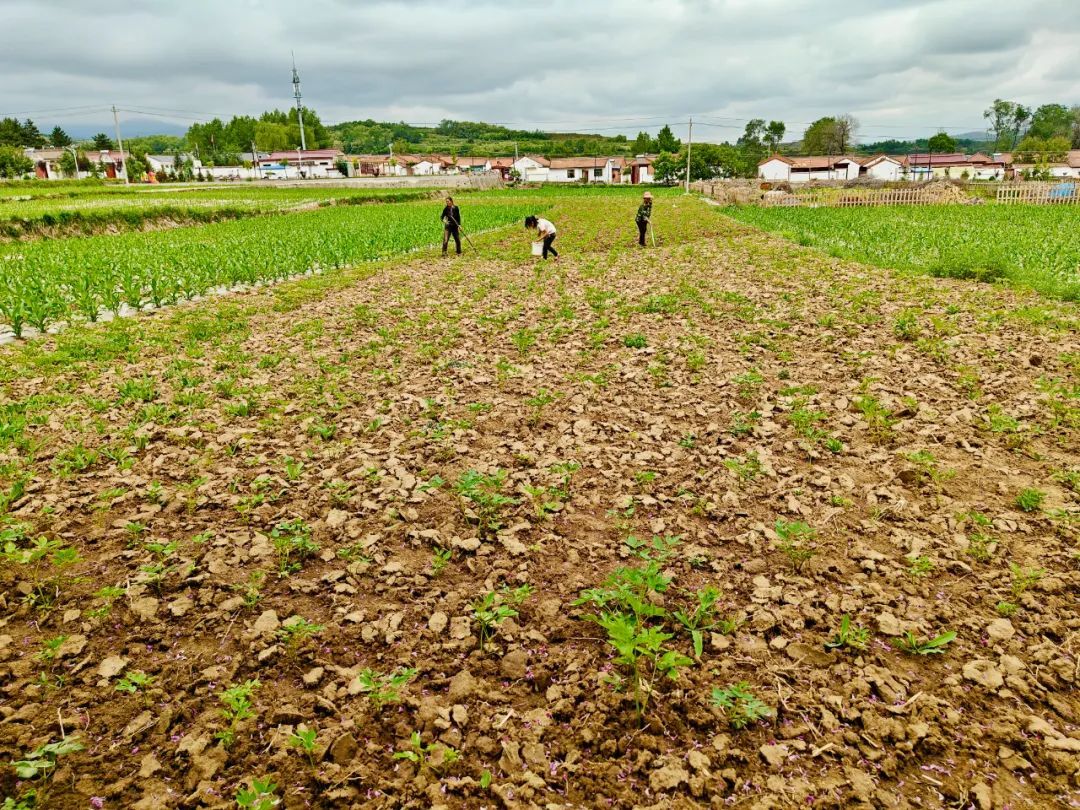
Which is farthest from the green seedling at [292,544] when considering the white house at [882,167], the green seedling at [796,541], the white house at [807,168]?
the white house at [882,167]

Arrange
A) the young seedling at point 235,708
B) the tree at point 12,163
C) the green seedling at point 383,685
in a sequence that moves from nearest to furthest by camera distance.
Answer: the young seedling at point 235,708, the green seedling at point 383,685, the tree at point 12,163

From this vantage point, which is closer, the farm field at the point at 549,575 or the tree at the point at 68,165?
the farm field at the point at 549,575

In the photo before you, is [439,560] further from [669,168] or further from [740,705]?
[669,168]

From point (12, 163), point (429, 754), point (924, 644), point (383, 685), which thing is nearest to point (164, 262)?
point (383, 685)

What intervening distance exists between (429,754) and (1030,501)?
5.32m

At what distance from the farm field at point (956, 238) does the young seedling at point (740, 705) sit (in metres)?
12.7

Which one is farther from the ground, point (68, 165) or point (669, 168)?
point (68, 165)

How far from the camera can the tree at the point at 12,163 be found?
8319 cm

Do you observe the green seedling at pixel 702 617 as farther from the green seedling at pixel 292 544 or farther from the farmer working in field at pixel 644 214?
the farmer working in field at pixel 644 214

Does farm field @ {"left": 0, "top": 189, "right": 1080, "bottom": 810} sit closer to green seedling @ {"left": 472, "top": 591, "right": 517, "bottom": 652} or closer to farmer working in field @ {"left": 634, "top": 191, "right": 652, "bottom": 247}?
green seedling @ {"left": 472, "top": 591, "right": 517, "bottom": 652}

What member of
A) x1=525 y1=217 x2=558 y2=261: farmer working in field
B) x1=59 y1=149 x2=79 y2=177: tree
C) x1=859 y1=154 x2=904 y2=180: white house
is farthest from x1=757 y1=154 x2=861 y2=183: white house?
x1=59 y1=149 x2=79 y2=177: tree

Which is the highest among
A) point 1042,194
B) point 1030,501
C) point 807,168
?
point 807,168

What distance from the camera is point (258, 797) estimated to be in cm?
298

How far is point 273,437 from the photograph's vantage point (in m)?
7.03
